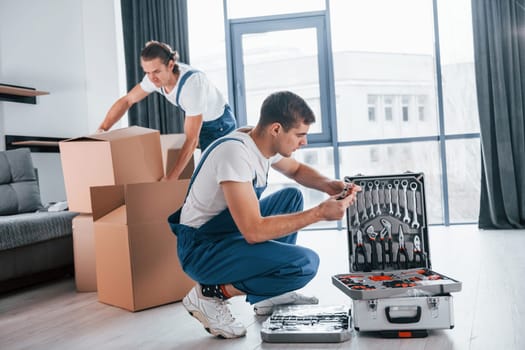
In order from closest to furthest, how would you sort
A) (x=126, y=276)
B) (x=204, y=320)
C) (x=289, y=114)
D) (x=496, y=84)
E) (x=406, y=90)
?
1. (x=289, y=114)
2. (x=204, y=320)
3. (x=126, y=276)
4. (x=496, y=84)
5. (x=406, y=90)

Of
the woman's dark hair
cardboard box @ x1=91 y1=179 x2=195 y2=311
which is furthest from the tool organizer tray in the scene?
the woman's dark hair

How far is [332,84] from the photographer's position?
4.94 metres

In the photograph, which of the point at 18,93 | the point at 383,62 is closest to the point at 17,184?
the point at 18,93

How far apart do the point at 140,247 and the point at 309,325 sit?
0.86 meters

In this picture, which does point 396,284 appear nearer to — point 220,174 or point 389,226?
point 389,226

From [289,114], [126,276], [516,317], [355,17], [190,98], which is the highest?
[355,17]

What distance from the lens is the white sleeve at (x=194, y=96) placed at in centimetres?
267

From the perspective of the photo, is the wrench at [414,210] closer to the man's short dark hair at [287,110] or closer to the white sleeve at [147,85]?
the man's short dark hair at [287,110]

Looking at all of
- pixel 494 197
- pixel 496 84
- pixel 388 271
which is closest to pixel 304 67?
pixel 496 84

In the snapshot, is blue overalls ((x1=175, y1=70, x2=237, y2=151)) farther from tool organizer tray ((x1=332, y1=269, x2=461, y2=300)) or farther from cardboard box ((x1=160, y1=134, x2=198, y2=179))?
tool organizer tray ((x1=332, y1=269, x2=461, y2=300))

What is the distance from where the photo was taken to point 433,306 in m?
1.70

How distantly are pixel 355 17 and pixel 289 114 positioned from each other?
3.54 metres

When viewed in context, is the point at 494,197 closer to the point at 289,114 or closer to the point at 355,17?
the point at 355,17

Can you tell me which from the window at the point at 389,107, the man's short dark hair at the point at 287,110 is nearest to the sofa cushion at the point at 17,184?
the man's short dark hair at the point at 287,110
